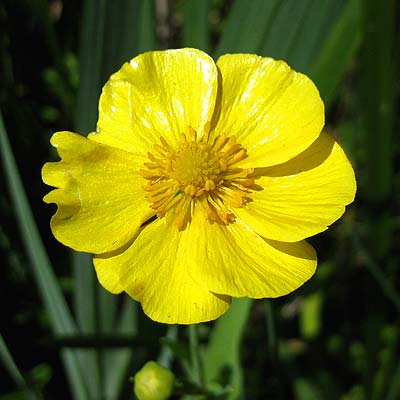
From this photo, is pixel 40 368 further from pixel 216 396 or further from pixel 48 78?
pixel 48 78

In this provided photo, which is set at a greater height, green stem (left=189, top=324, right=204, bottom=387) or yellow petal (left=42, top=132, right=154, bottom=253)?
yellow petal (left=42, top=132, right=154, bottom=253)

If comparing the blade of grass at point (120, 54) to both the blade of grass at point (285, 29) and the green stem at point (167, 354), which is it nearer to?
the green stem at point (167, 354)

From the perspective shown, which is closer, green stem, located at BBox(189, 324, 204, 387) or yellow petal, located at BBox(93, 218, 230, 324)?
yellow petal, located at BBox(93, 218, 230, 324)

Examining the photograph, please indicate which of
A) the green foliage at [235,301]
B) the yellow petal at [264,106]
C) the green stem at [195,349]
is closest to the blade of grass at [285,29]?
the green foliage at [235,301]

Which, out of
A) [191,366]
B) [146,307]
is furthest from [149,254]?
[191,366]

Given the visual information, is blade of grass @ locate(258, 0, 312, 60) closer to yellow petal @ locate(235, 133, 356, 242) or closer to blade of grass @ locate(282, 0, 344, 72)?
blade of grass @ locate(282, 0, 344, 72)

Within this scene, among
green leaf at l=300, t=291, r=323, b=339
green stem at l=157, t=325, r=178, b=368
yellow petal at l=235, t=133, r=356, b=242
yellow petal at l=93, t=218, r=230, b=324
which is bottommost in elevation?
green leaf at l=300, t=291, r=323, b=339

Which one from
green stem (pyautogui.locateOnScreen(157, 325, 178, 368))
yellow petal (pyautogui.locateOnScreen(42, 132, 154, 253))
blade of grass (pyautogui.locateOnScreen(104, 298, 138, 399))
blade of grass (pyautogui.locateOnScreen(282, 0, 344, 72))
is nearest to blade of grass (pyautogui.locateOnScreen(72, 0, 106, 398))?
blade of grass (pyautogui.locateOnScreen(104, 298, 138, 399))

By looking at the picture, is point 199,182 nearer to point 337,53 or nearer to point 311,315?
point 337,53
